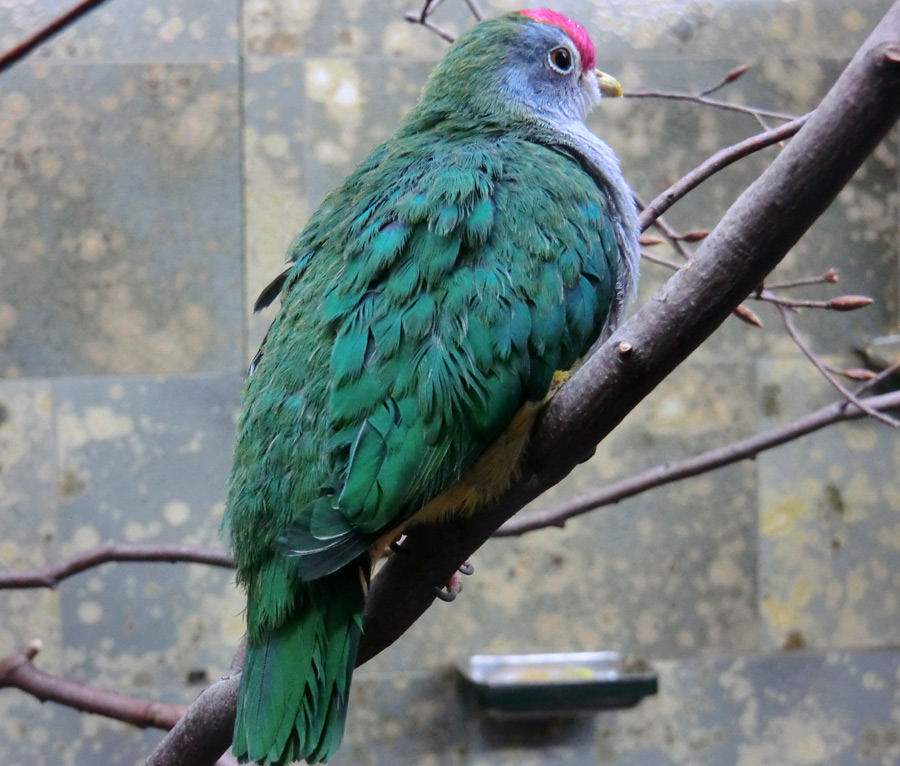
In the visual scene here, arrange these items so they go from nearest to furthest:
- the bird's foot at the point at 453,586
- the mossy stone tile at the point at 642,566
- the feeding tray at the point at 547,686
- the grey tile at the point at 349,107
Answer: the bird's foot at the point at 453,586 < the feeding tray at the point at 547,686 < the grey tile at the point at 349,107 < the mossy stone tile at the point at 642,566

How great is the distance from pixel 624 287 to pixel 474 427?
0.40m

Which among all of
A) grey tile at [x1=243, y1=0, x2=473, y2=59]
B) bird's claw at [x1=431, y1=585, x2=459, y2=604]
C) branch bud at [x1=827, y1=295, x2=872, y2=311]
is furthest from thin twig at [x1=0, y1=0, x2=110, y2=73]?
grey tile at [x1=243, y1=0, x2=473, y2=59]

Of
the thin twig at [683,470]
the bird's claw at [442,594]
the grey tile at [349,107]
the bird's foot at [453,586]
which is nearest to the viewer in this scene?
the bird's claw at [442,594]

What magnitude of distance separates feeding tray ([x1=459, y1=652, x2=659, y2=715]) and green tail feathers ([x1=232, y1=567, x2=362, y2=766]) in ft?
5.90

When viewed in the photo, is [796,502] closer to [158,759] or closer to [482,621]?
[482,621]

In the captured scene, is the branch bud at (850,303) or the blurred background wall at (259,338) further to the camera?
the blurred background wall at (259,338)

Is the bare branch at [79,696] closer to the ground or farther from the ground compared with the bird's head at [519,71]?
closer to the ground

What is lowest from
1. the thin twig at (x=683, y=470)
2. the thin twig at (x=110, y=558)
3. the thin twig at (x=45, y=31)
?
the thin twig at (x=110, y=558)

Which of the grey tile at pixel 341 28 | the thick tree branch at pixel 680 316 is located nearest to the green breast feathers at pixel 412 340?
the thick tree branch at pixel 680 316

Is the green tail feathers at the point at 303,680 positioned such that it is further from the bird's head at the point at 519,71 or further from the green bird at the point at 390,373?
the bird's head at the point at 519,71

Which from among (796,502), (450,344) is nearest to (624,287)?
(450,344)

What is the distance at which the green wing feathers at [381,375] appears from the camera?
1.09 meters

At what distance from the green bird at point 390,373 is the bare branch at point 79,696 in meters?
0.58

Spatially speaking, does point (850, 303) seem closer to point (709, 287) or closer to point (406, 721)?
point (709, 287)
